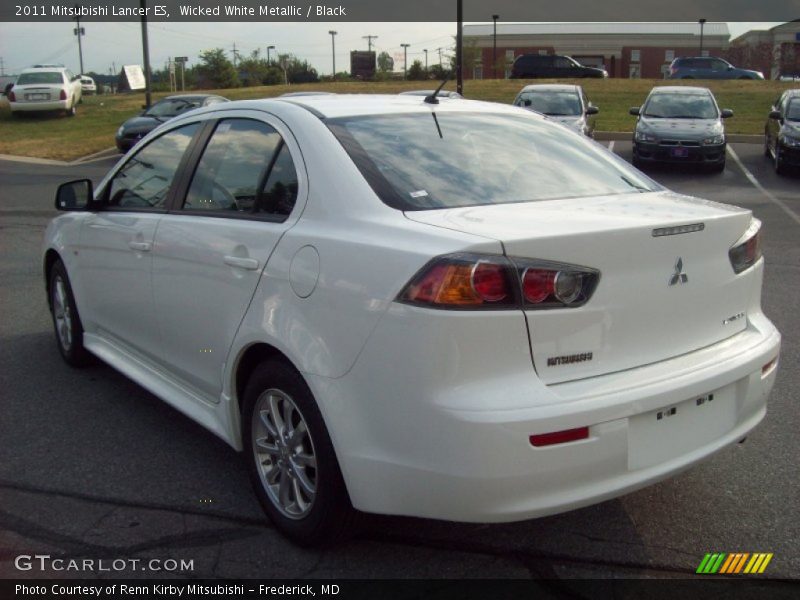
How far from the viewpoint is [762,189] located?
15.4 metres

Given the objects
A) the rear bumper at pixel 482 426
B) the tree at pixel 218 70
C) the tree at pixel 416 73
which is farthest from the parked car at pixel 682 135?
the tree at pixel 218 70

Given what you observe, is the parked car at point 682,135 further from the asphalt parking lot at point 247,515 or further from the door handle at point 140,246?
the door handle at point 140,246

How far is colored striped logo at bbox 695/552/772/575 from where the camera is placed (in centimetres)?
311

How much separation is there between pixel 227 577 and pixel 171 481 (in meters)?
0.91

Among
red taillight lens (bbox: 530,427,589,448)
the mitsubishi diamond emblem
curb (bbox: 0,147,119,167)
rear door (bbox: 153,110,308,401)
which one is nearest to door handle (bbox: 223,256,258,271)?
A: rear door (bbox: 153,110,308,401)

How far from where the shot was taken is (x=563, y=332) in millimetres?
2771

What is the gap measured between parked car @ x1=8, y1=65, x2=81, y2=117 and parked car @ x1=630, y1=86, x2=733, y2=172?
19290 mm

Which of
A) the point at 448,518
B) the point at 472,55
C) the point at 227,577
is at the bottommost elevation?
the point at 227,577

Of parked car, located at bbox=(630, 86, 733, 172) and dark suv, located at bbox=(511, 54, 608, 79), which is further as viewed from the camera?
dark suv, located at bbox=(511, 54, 608, 79)

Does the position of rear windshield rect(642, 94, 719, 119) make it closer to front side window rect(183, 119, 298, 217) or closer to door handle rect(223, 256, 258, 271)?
front side window rect(183, 119, 298, 217)

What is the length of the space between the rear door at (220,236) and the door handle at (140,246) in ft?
0.29

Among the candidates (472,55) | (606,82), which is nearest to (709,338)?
(606,82)

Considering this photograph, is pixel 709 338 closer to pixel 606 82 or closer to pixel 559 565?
pixel 559 565

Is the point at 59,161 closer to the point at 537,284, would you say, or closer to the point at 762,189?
the point at 762,189
